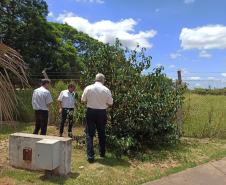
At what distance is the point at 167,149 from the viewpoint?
1032 centimetres

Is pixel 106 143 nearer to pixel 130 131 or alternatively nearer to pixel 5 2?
pixel 130 131

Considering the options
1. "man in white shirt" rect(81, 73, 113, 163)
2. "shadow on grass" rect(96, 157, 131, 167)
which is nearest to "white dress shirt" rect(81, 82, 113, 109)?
"man in white shirt" rect(81, 73, 113, 163)

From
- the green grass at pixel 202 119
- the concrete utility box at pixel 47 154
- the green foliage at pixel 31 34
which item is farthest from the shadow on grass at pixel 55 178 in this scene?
the green foliage at pixel 31 34

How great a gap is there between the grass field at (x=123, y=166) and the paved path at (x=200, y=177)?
0.22 metres

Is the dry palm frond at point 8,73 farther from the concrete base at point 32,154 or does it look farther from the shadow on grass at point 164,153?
the shadow on grass at point 164,153

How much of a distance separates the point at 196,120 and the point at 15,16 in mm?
15317

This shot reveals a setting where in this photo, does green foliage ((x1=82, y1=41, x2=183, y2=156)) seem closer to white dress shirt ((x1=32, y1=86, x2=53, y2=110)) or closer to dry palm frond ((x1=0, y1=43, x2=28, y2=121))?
white dress shirt ((x1=32, y1=86, x2=53, y2=110))

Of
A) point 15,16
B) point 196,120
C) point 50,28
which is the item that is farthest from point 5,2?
point 196,120

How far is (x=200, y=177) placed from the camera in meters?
8.08

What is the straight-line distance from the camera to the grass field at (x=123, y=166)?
7352 millimetres

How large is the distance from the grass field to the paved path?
0.22 m

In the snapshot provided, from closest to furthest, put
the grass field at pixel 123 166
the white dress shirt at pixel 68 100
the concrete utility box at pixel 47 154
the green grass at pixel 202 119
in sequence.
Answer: the concrete utility box at pixel 47 154 < the grass field at pixel 123 166 < the white dress shirt at pixel 68 100 < the green grass at pixel 202 119

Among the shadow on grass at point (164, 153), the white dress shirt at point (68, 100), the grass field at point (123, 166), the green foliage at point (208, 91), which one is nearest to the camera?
the grass field at point (123, 166)

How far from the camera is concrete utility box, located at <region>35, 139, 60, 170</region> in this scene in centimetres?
718
